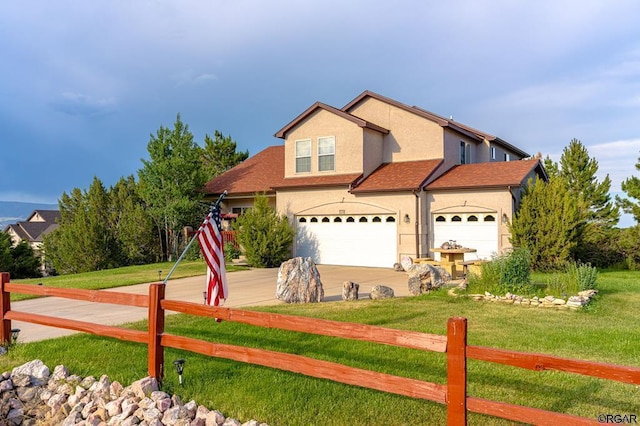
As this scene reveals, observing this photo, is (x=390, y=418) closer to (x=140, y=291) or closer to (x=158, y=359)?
(x=158, y=359)

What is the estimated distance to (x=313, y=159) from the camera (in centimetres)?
2161

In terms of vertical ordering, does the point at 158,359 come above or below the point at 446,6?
below

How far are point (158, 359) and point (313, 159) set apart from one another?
16728 mm

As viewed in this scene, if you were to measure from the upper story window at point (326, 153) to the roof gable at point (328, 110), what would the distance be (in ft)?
3.87

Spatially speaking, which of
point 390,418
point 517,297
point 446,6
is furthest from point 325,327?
point 446,6

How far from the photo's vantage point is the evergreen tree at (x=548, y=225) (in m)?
15.8

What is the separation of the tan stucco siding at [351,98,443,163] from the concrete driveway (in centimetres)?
544

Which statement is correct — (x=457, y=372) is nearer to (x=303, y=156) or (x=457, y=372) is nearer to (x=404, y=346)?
(x=404, y=346)

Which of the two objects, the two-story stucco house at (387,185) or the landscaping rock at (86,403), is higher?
the two-story stucco house at (387,185)

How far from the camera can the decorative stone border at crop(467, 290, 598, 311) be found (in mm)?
10141

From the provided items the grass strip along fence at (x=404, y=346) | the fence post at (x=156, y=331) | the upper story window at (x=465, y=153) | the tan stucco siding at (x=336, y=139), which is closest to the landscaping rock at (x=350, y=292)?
the grass strip along fence at (x=404, y=346)

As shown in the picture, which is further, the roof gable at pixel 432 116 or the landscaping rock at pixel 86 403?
the roof gable at pixel 432 116

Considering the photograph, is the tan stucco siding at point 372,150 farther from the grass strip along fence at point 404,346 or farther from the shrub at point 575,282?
the grass strip along fence at point 404,346

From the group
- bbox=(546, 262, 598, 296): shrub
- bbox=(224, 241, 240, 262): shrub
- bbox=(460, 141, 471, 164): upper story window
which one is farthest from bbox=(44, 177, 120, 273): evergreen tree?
bbox=(546, 262, 598, 296): shrub
